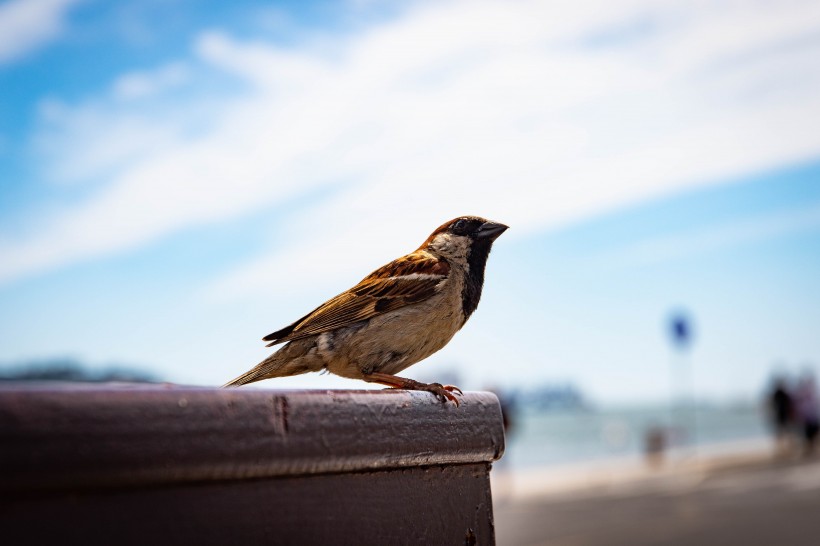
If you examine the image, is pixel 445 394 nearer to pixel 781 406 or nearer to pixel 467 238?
pixel 467 238

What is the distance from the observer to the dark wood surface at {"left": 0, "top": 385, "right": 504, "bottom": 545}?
1263 mm

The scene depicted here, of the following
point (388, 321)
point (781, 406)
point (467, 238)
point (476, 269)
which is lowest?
point (781, 406)

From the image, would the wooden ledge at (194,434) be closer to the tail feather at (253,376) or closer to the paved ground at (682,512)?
the tail feather at (253,376)

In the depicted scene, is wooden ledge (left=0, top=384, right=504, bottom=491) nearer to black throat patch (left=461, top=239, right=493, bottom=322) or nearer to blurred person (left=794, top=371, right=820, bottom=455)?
black throat patch (left=461, top=239, right=493, bottom=322)

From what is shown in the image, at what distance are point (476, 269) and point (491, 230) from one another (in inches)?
5.9

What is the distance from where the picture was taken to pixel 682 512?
607 inches

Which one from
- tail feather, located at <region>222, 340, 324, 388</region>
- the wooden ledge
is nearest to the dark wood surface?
the wooden ledge

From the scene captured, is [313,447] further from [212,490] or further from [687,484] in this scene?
[687,484]

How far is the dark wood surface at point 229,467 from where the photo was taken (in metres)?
1.26

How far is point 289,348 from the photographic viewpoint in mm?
3301

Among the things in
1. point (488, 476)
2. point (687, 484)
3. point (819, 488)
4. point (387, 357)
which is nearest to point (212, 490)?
point (488, 476)

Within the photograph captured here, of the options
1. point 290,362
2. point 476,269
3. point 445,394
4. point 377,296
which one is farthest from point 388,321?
point 445,394

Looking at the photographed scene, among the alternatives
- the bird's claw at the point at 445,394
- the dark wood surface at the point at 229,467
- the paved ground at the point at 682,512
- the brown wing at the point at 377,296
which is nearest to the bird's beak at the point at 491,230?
the brown wing at the point at 377,296

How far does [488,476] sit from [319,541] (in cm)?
46
